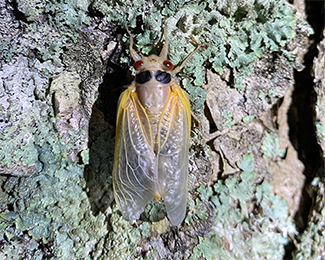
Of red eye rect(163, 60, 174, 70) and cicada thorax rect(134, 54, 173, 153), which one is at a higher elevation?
red eye rect(163, 60, 174, 70)

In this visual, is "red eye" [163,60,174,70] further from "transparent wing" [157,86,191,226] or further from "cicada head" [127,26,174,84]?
"transparent wing" [157,86,191,226]

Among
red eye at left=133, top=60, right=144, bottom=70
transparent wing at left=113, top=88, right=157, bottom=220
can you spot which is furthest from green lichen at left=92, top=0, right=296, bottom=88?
transparent wing at left=113, top=88, right=157, bottom=220

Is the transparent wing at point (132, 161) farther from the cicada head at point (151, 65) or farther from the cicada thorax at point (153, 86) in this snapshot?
the cicada head at point (151, 65)

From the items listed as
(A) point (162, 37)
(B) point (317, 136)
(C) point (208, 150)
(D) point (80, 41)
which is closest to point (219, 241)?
(C) point (208, 150)

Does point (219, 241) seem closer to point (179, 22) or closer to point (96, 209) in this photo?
point (96, 209)

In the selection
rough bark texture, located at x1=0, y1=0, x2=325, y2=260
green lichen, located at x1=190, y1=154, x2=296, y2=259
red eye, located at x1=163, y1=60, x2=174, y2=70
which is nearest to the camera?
rough bark texture, located at x1=0, y1=0, x2=325, y2=260

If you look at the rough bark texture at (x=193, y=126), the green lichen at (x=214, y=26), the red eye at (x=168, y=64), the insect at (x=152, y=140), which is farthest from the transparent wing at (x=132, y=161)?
the green lichen at (x=214, y=26)

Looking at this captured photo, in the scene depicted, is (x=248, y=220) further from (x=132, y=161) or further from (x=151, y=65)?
(x=151, y=65)

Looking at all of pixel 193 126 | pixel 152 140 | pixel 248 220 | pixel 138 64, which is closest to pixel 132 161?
pixel 152 140
